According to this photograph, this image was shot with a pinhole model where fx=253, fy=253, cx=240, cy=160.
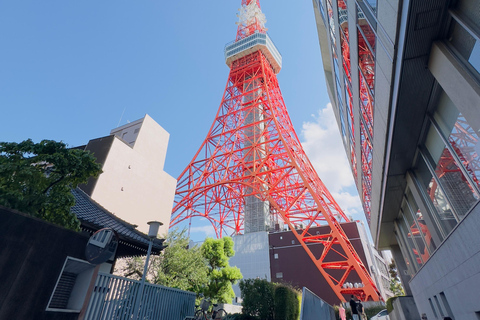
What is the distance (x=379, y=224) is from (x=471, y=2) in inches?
299

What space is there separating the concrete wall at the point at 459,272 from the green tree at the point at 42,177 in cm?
618

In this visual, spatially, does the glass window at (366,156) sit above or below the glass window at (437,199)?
above

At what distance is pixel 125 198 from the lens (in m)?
10.3

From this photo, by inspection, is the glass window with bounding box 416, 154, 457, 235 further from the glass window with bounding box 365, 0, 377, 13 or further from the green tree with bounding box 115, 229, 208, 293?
the green tree with bounding box 115, 229, 208, 293

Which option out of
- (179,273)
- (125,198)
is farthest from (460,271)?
(125,198)

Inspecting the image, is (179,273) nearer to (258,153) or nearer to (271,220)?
(258,153)

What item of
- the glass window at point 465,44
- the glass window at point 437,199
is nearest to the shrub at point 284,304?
the glass window at point 437,199

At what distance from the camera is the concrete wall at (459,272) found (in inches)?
124

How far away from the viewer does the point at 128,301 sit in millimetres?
5645

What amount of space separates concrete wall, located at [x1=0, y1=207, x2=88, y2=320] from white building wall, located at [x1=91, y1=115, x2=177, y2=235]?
5.11 meters

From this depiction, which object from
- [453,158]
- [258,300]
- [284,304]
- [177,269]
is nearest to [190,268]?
[177,269]

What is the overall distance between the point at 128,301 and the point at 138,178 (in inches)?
260

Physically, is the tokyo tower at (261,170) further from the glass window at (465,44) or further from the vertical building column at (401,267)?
the glass window at (465,44)

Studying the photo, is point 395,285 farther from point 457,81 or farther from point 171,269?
point 457,81
